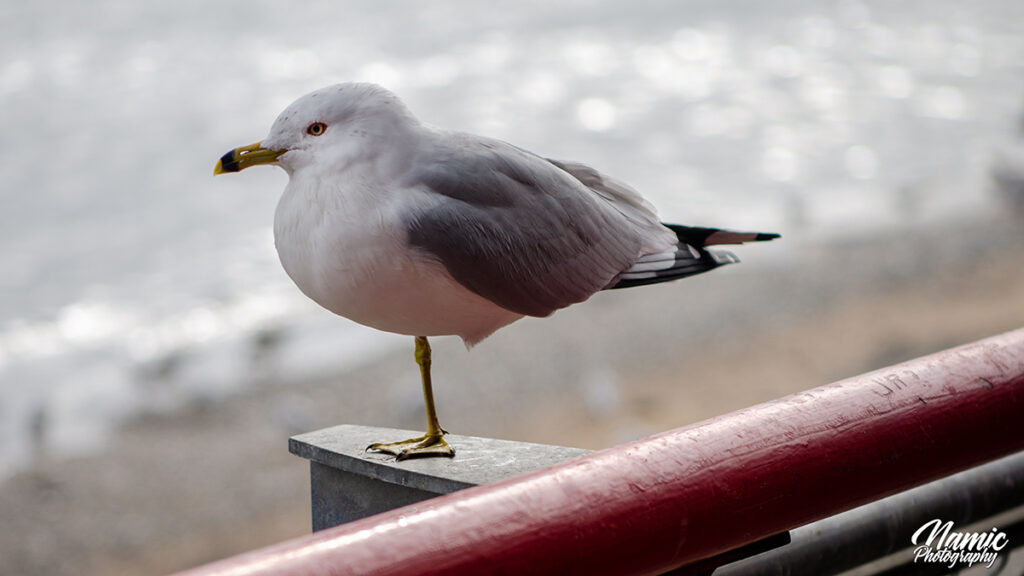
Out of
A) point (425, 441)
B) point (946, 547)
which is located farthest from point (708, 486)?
point (425, 441)

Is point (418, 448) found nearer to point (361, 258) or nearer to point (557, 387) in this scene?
point (361, 258)

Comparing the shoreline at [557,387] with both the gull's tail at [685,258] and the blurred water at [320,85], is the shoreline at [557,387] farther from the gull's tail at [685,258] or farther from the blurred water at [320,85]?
the gull's tail at [685,258]

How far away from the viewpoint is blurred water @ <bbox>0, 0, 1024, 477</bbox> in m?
7.71

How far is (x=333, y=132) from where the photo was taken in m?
1.08

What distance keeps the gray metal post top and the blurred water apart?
5.52m

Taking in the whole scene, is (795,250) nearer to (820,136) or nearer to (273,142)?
(820,136)

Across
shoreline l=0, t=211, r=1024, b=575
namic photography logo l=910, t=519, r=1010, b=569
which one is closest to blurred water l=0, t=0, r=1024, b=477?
shoreline l=0, t=211, r=1024, b=575

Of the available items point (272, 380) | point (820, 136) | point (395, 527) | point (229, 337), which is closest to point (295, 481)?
point (272, 380)

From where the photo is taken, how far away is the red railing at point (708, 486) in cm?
66

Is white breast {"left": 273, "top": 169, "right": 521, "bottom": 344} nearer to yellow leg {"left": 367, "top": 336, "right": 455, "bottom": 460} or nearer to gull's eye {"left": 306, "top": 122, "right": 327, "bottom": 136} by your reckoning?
gull's eye {"left": 306, "top": 122, "right": 327, "bottom": 136}

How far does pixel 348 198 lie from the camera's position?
3.45 feet

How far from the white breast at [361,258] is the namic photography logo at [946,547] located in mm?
527

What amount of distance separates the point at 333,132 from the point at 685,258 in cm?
46

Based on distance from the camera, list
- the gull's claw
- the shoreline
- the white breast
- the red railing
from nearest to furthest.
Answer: the red railing, the white breast, the gull's claw, the shoreline
